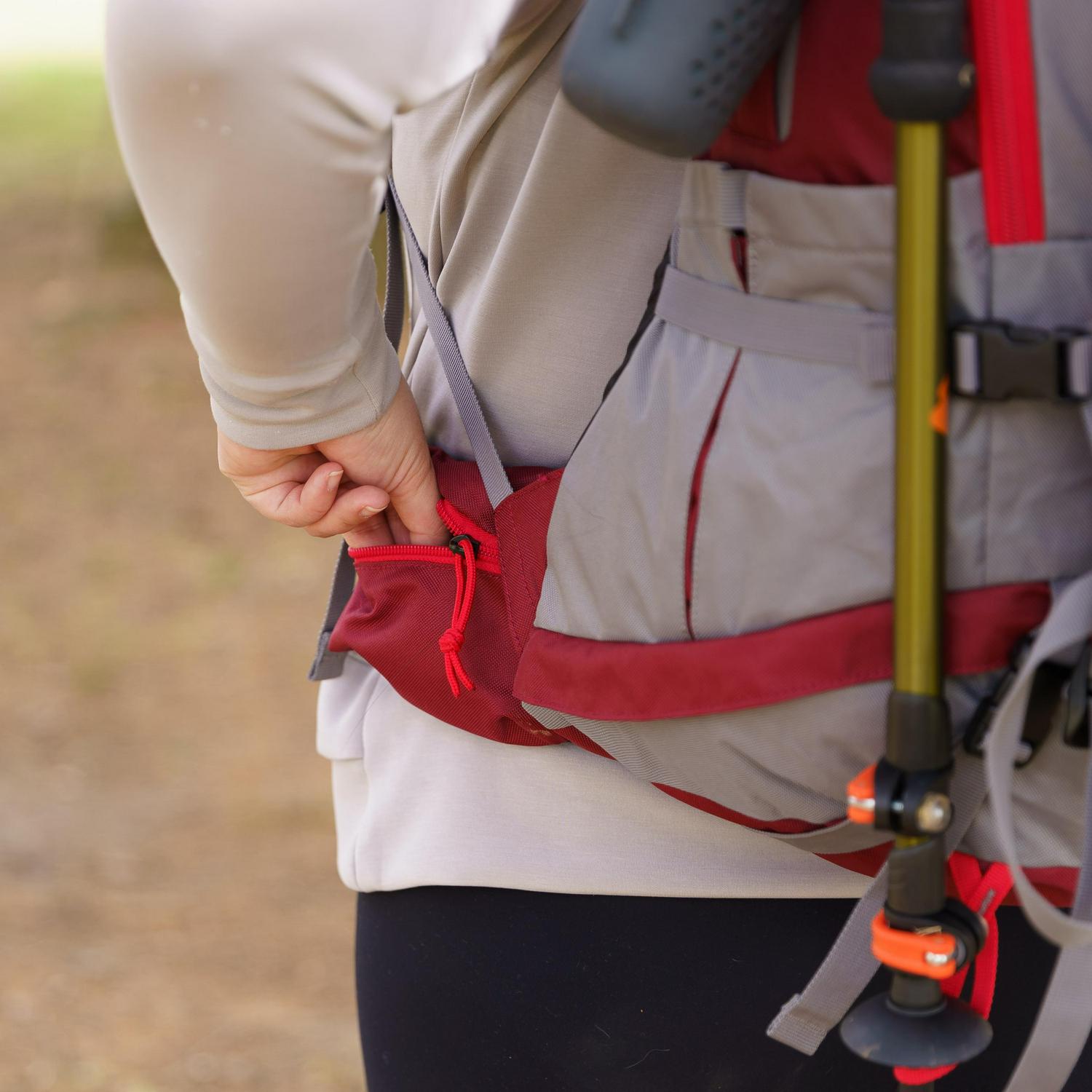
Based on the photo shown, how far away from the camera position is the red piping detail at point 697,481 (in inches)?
36.1

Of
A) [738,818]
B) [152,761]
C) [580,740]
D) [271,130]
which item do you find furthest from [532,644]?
[152,761]

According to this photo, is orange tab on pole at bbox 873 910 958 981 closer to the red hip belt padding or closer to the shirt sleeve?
the red hip belt padding

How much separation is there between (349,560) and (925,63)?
2.47 feet

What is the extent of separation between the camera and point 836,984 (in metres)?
0.98

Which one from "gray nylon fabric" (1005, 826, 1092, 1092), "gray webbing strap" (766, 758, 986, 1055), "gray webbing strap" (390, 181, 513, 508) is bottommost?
"gray webbing strap" (766, 758, 986, 1055)

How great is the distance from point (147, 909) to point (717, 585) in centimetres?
323

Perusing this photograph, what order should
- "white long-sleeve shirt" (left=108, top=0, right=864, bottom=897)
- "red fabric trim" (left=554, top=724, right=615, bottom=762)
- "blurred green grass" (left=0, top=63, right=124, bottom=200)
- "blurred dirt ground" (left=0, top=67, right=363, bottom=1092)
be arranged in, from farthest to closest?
1. "blurred green grass" (left=0, top=63, right=124, bottom=200)
2. "blurred dirt ground" (left=0, top=67, right=363, bottom=1092)
3. "red fabric trim" (left=554, top=724, right=615, bottom=762)
4. "white long-sleeve shirt" (left=108, top=0, right=864, bottom=897)

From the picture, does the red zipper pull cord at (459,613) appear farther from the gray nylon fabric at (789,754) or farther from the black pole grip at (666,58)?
the black pole grip at (666,58)

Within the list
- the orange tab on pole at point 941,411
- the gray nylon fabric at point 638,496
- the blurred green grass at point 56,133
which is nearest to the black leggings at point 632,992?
the gray nylon fabric at point 638,496

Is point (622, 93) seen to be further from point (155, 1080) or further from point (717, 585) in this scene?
point (155, 1080)

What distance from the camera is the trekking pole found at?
30.7 inches

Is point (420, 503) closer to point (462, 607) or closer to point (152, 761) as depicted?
point (462, 607)

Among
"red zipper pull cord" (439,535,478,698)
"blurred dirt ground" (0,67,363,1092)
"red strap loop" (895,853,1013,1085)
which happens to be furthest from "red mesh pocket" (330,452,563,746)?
"blurred dirt ground" (0,67,363,1092)

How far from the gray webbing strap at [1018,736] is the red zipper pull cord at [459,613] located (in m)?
0.44
